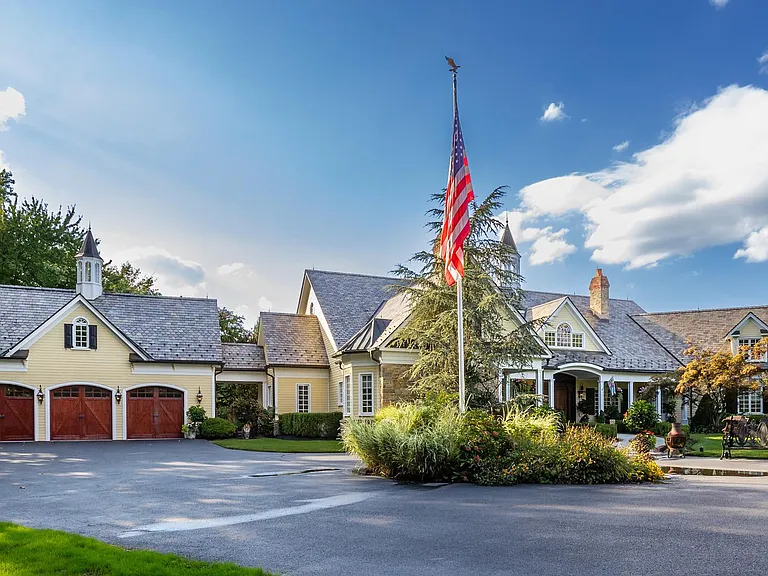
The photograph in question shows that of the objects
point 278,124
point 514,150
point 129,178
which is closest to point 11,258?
point 129,178

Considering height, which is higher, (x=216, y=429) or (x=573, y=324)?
(x=573, y=324)

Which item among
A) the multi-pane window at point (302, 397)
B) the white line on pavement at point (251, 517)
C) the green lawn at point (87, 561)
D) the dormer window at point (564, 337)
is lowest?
the multi-pane window at point (302, 397)

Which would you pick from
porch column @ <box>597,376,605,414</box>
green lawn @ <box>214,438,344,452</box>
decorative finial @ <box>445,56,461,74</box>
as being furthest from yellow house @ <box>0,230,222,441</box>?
decorative finial @ <box>445,56,461,74</box>

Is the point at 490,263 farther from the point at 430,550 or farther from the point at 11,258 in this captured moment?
the point at 11,258

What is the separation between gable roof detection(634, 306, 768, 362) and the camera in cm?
3606

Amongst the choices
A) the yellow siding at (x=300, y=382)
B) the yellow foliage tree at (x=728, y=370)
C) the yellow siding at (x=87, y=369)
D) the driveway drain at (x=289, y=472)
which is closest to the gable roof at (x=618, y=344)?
the yellow foliage tree at (x=728, y=370)

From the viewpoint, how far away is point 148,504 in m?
10.5

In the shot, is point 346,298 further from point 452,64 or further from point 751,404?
point 751,404

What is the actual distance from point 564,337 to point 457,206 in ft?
68.6

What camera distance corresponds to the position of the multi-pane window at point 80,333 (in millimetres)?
27938

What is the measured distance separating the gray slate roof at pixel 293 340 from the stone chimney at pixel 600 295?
1637 centimetres

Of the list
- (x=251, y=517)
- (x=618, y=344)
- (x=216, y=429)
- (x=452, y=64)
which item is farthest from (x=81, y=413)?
(x=618, y=344)

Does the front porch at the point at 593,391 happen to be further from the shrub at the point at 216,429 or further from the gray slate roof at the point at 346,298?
the shrub at the point at 216,429

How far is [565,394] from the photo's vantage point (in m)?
34.7
